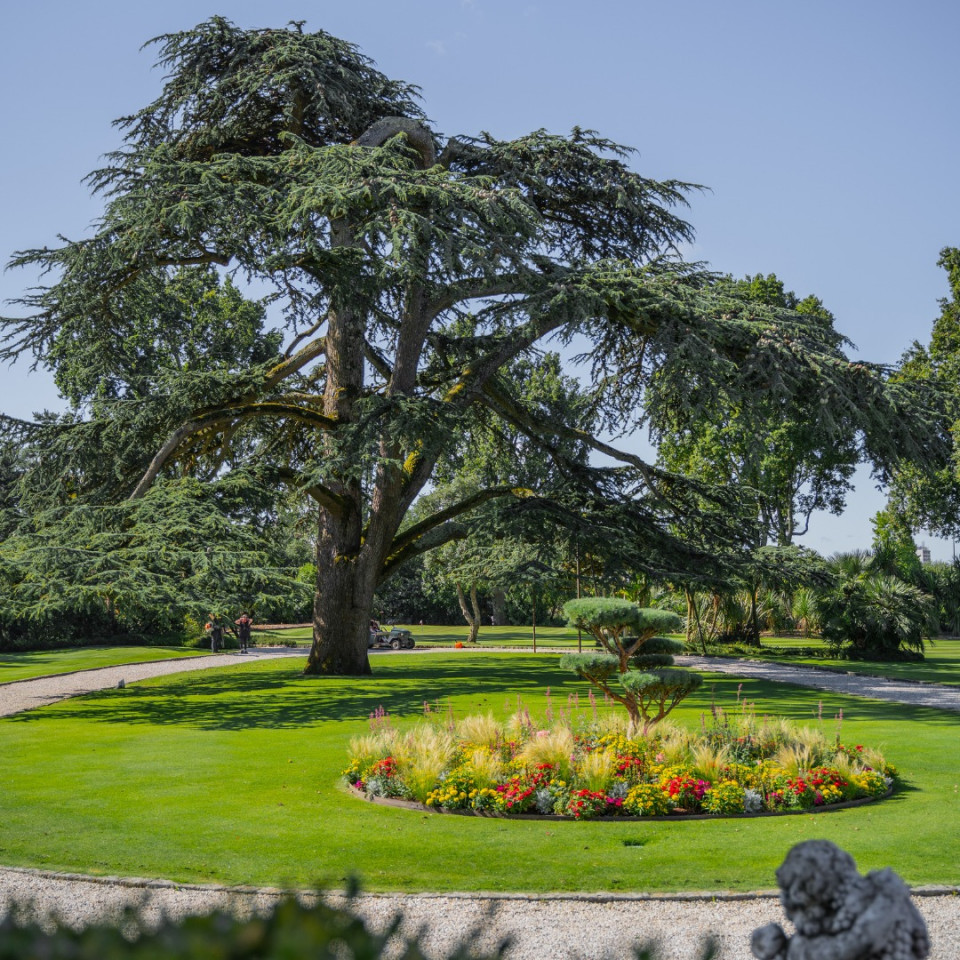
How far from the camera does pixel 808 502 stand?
141 feet

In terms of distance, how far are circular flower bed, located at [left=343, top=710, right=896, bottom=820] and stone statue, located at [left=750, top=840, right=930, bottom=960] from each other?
264 inches

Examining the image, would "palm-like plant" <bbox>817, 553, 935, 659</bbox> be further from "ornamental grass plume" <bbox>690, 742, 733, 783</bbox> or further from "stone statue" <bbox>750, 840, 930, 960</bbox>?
"stone statue" <bbox>750, 840, 930, 960</bbox>

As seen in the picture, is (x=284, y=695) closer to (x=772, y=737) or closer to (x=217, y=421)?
(x=217, y=421)

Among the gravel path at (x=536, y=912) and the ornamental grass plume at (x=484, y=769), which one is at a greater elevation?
the ornamental grass plume at (x=484, y=769)

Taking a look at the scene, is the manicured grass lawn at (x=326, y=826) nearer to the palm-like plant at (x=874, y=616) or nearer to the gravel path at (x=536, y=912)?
the gravel path at (x=536, y=912)

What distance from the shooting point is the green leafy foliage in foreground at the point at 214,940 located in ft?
6.13

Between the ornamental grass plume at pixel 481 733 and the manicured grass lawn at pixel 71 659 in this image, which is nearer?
the ornamental grass plume at pixel 481 733

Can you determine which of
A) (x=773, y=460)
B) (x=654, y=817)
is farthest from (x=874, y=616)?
(x=654, y=817)


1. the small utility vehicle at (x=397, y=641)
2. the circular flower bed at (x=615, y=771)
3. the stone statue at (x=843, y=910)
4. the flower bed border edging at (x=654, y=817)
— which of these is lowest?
the small utility vehicle at (x=397, y=641)

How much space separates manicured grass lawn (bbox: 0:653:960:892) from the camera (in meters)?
7.14

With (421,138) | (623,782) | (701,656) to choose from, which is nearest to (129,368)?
(421,138)

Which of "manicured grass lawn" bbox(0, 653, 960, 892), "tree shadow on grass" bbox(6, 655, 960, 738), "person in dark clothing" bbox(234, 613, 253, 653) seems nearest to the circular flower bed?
"manicured grass lawn" bbox(0, 653, 960, 892)

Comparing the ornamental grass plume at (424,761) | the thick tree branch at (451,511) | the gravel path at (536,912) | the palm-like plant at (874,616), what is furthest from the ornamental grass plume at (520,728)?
the palm-like plant at (874,616)

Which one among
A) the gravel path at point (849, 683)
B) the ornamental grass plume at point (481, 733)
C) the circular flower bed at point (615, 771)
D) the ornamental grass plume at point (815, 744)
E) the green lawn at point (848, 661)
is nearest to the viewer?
the circular flower bed at point (615, 771)
